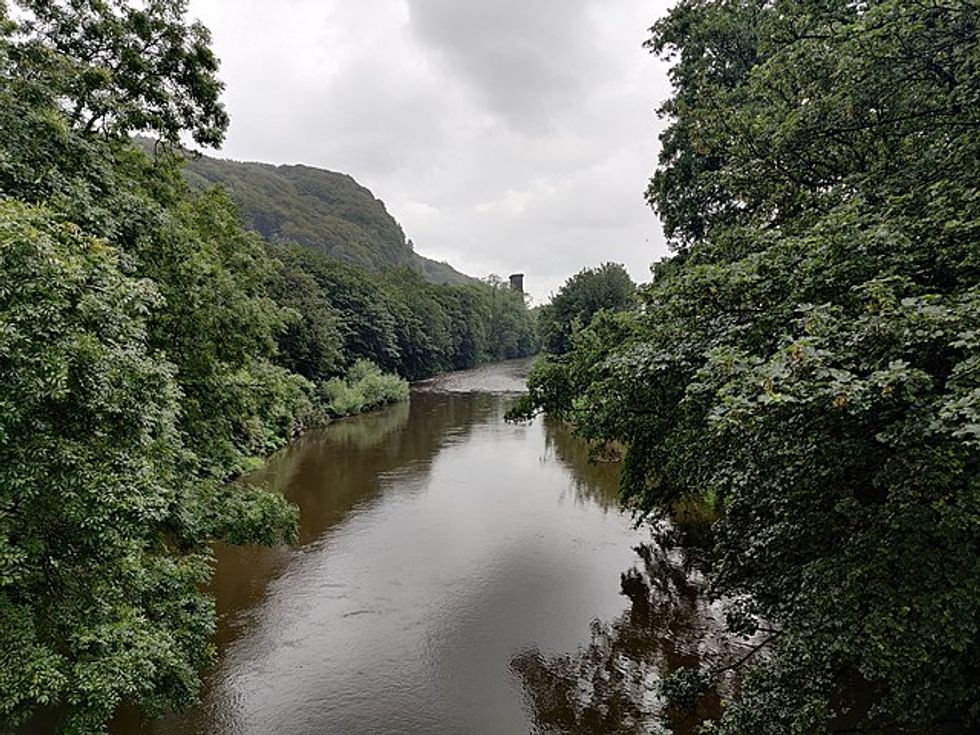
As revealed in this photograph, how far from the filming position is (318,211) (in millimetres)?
146125

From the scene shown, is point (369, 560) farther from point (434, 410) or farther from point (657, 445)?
point (434, 410)

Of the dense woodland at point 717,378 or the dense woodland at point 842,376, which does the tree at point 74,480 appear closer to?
the dense woodland at point 717,378

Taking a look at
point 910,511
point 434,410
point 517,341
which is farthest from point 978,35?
point 517,341

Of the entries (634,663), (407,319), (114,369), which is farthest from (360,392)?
(114,369)

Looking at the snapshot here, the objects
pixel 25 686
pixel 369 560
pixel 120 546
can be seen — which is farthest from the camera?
pixel 369 560

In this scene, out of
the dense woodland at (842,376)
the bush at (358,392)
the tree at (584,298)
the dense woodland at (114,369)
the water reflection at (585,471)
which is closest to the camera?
the dense woodland at (842,376)

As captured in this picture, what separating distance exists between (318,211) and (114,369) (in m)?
151

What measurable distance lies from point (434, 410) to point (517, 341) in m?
57.8

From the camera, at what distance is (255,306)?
1212 cm

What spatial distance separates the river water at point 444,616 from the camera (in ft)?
29.8

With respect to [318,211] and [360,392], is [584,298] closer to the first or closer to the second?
[360,392]

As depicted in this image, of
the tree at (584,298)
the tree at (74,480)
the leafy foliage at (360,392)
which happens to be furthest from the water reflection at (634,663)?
the tree at (584,298)

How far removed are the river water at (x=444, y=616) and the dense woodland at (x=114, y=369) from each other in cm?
210

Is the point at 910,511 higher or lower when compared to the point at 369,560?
higher
